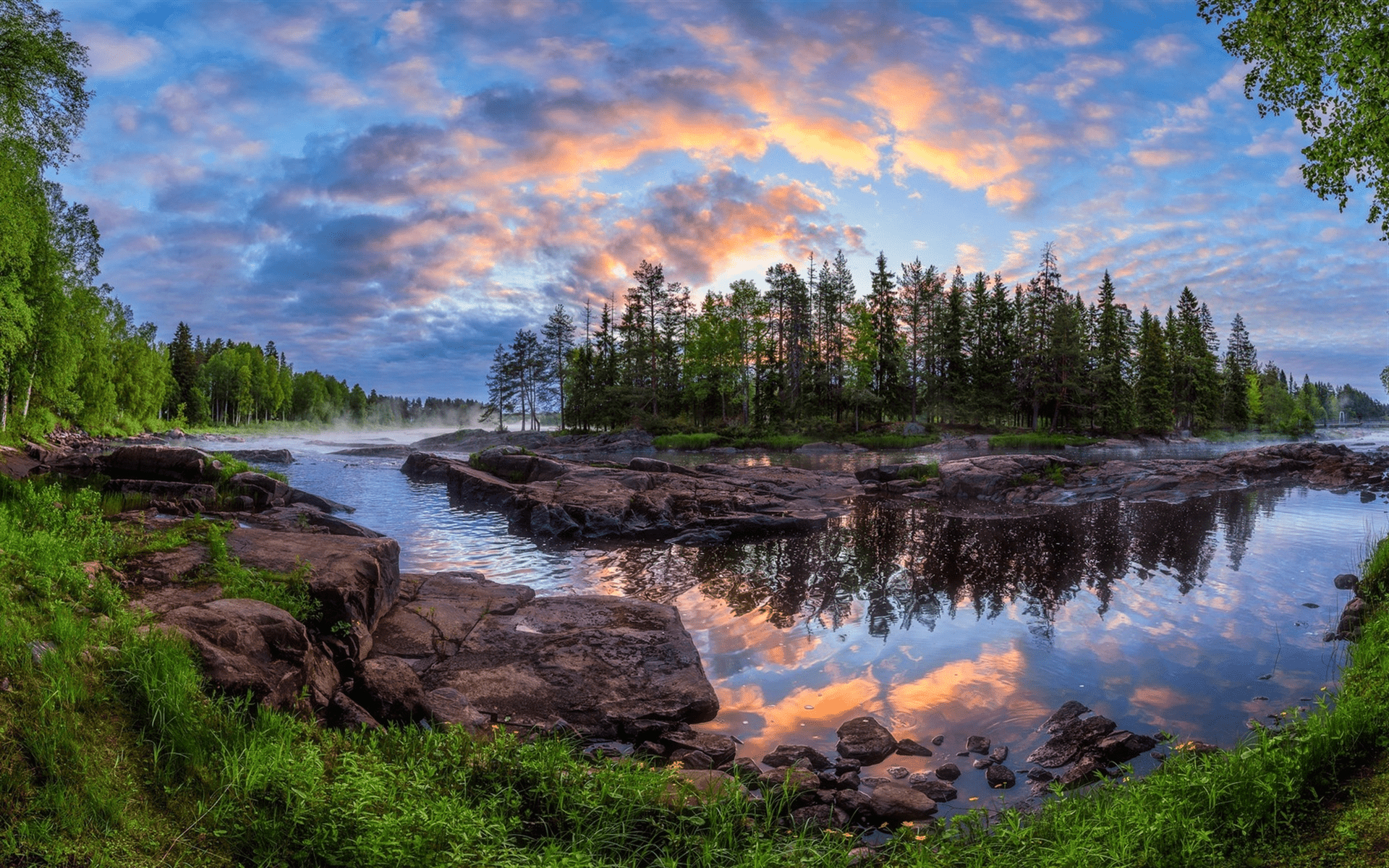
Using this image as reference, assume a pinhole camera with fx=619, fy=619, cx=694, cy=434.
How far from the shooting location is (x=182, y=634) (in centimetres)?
492

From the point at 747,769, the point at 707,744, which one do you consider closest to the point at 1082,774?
the point at 747,769

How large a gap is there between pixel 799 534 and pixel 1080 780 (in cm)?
1226

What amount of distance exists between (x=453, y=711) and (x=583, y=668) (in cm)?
183

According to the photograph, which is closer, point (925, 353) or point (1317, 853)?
point (1317, 853)

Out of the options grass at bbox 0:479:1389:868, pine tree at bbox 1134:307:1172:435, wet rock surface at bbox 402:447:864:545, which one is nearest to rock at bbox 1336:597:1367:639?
grass at bbox 0:479:1389:868

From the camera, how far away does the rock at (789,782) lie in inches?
200

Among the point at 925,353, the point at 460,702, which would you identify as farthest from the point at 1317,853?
the point at 925,353

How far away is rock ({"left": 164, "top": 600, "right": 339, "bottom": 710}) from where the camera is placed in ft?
16.0

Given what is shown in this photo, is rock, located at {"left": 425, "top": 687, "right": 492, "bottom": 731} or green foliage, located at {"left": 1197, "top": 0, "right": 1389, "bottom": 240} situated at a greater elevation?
green foliage, located at {"left": 1197, "top": 0, "right": 1389, "bottom": 240}

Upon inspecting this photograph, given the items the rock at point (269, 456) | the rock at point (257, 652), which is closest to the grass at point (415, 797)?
the rock at point (257, 652)

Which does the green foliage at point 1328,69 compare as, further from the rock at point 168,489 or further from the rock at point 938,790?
the rock at point 168,489

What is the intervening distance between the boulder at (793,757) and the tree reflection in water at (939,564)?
3.91 metres

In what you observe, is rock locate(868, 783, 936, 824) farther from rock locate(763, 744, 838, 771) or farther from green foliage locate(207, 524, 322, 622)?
green foliage locate(207, 524, 322, 622)

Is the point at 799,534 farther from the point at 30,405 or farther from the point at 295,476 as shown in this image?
the point at 30,405
